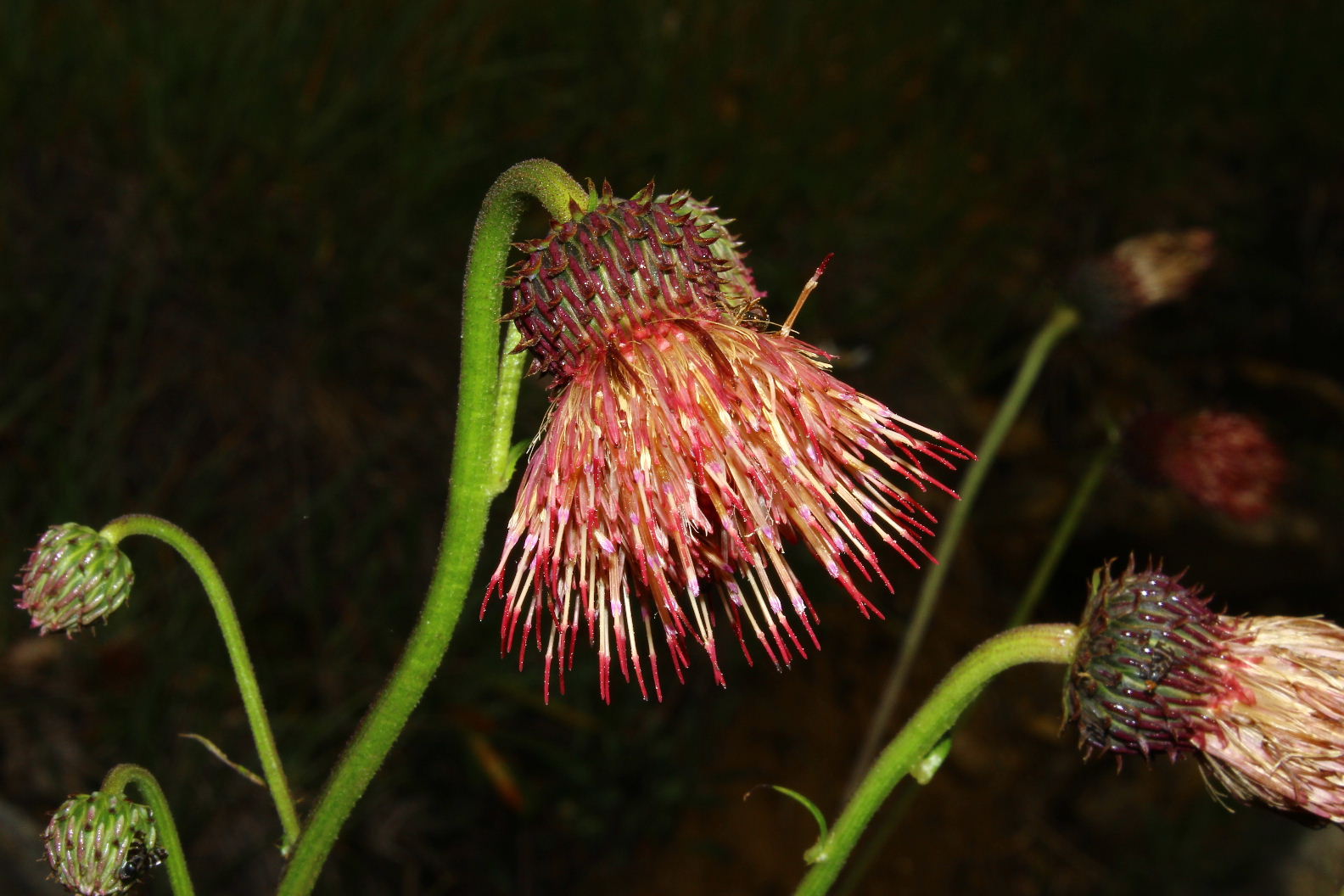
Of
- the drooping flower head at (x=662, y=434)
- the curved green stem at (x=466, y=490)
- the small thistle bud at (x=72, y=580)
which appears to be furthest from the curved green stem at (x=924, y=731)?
the small thistle bud at (x=72, y=580)

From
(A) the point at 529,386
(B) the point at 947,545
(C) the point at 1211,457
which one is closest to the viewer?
(B) the point at 947,545

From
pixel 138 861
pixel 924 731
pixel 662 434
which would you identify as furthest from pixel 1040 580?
pixel 138 861

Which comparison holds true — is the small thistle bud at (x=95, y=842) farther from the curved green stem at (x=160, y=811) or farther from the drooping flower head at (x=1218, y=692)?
the drooping flower head at (x=1218, y=692)

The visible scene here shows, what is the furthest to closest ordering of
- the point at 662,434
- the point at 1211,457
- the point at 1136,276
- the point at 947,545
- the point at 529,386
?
the point at 529,386
the point at 1136,276
the point at 1211,457
the point at 947,545
the point at 662,434

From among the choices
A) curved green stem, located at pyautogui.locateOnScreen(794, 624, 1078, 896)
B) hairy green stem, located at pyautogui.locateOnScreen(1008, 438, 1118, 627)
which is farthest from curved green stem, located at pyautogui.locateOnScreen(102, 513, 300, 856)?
hairy green stem, located at pyautogui.locateOnScreen(1008, 438, 1118, 627)

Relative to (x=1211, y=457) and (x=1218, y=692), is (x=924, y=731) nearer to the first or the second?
(x=1218, y=692)

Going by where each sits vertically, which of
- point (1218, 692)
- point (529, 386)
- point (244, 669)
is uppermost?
point (529, 386)

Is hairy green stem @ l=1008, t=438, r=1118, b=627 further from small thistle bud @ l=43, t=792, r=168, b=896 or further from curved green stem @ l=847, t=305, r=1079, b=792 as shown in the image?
small thistle bud @ l=43, t=792, r=168, b=896
